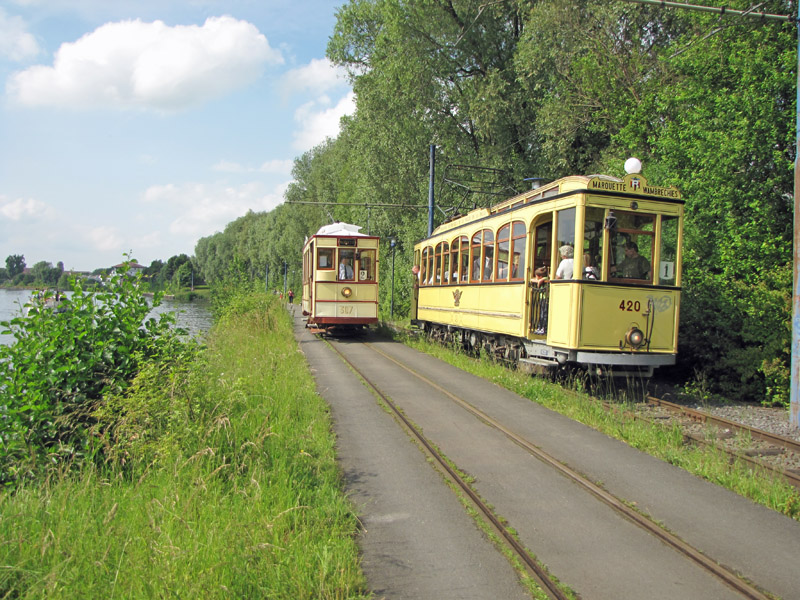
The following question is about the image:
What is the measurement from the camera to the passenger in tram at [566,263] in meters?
10.3

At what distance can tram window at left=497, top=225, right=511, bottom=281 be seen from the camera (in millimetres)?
12758

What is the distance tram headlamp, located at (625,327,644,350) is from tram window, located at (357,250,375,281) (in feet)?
35.4

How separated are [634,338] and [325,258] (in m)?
11.4

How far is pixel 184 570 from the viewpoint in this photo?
3.62 meters

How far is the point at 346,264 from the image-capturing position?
19516mm

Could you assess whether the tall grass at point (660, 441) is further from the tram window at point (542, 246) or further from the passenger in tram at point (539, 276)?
the tram window at point (542, 246)

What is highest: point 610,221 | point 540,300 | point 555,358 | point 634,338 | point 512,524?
point 610,221

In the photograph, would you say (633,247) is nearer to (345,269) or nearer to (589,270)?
(589,270)

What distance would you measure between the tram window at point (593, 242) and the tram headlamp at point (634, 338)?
1034 millimetres

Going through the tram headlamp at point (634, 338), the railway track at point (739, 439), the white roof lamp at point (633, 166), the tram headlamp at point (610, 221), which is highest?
the white roof lamp at point (633, 166)

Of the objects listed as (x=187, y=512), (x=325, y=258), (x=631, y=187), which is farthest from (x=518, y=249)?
(x=187, y=512)

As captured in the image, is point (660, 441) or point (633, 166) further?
point (633, 166)

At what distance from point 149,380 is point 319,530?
2628 mm

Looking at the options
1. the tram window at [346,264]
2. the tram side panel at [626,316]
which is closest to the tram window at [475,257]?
the tram side panel at [626,316]
